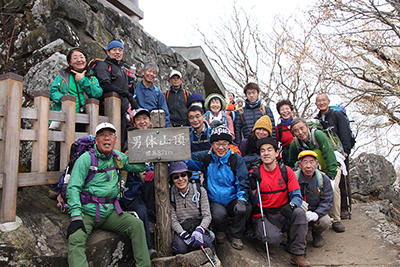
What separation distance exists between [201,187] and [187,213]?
40 cm

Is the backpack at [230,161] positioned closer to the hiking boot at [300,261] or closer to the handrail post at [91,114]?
the hiking boot at [300,261]

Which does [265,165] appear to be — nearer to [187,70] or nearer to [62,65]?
[62,65]

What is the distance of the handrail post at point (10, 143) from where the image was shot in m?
2.75

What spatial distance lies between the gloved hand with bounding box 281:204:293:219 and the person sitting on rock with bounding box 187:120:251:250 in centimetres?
48

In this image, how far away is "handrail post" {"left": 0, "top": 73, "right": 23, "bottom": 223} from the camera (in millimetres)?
2754

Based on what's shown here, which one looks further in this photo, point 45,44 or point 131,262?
point 45,44

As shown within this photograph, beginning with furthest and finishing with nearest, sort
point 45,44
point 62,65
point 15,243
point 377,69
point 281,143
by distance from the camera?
point 377,69, point 281,143, point 45,44, point 62,65, point 15,243

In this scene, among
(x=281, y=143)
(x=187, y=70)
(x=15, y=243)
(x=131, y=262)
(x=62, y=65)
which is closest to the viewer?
(x=15, y=243)

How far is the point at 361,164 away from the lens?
8.50 meters

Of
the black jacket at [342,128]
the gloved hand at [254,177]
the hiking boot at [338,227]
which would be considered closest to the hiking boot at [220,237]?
the gloved hand at [254,177]

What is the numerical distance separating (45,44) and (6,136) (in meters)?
2.76

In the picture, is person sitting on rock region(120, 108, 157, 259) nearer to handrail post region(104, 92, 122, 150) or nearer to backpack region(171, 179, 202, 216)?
backpack region(171, 179, 202, 216)

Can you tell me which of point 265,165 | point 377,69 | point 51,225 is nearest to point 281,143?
point 265,165

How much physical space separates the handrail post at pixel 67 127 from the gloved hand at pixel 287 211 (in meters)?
3.00
